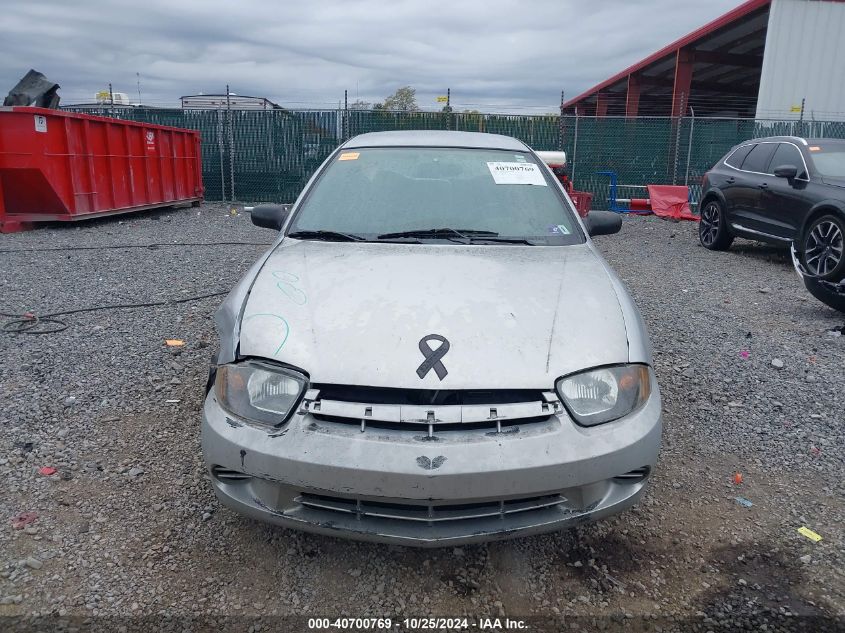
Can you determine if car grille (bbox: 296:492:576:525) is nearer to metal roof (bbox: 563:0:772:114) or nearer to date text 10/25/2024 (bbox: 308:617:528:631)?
date text 10/25/2024 (bbox: 308:617:528:631)

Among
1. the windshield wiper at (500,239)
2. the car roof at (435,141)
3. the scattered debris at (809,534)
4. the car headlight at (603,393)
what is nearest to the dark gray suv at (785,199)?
the car roof at (435,141)

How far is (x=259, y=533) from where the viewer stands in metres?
2.65

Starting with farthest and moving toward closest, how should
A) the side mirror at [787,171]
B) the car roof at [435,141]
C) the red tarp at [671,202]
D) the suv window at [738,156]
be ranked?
the red tarp at [671,202], the suv window at [738,156], the side mirror at [787,171], the car roof at [435,141]

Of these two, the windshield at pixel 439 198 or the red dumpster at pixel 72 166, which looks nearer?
the windshield at pixel 439 198

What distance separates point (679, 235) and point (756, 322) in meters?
6.38

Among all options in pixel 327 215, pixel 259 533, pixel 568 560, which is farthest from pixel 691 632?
pixel 327 215

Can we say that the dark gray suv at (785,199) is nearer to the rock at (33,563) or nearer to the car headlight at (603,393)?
the car headlight at (603,393)

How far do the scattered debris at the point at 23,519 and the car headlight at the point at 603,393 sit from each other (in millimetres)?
2296

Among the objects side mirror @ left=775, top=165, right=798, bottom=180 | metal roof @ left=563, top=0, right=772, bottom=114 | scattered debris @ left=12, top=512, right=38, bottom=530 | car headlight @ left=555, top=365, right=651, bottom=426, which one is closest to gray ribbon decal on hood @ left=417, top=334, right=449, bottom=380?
car headlight @ left=555, top=365, right=651, bottom=426

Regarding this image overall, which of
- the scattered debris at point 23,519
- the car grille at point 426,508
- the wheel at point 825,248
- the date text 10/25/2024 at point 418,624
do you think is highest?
the wheel at point 825,248

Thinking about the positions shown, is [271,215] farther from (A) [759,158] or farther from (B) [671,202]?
(B) [671,202]

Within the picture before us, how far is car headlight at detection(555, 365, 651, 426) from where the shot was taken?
222 cm

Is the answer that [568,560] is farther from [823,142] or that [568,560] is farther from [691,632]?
[823,142]

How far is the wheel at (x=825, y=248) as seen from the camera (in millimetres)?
6812
